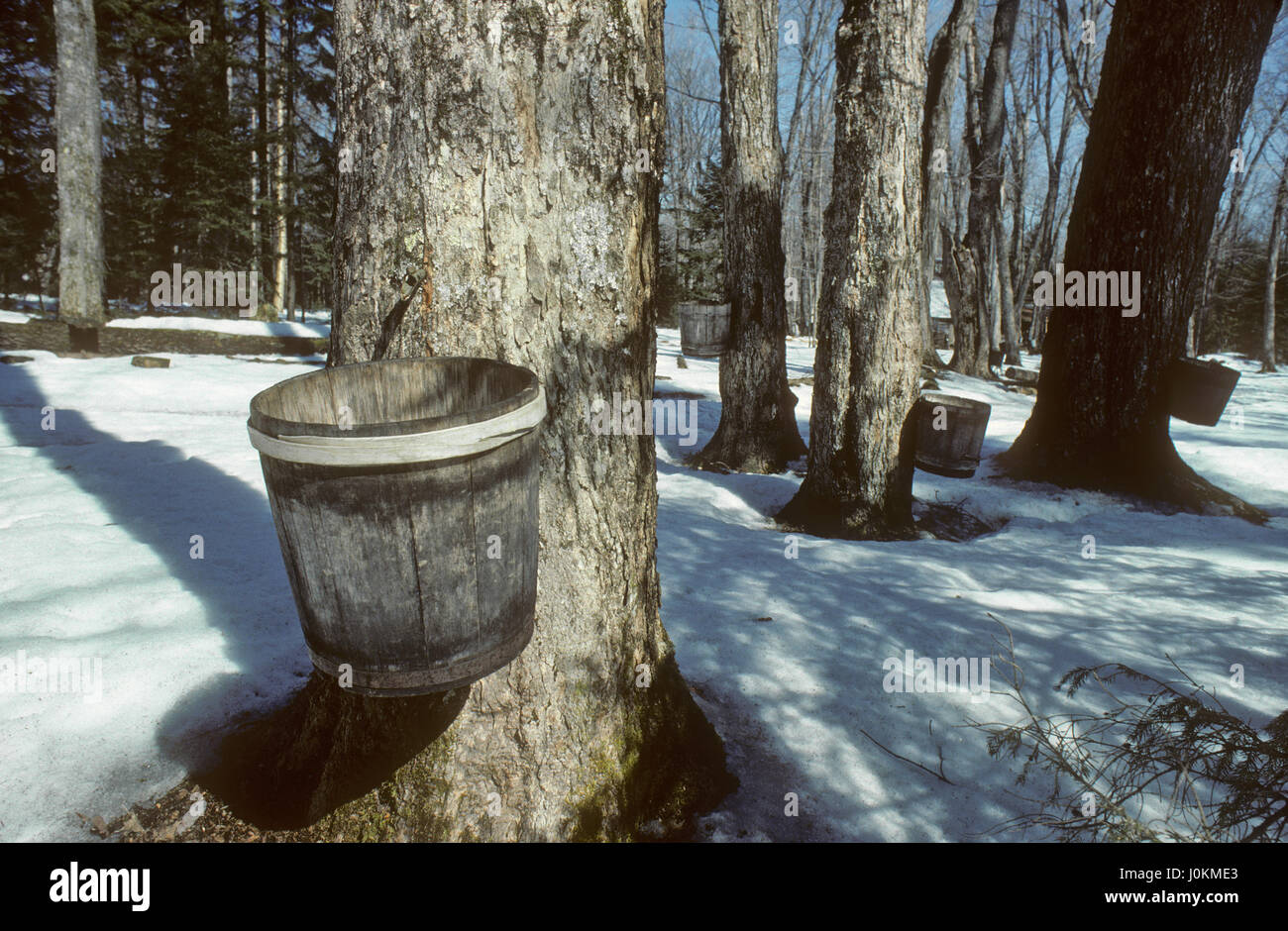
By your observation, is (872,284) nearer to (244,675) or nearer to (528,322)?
(528,322)

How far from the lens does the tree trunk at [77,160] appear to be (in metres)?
9.83

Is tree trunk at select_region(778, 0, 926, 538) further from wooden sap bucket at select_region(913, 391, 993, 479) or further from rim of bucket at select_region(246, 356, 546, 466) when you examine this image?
rim of bucket at select_region(246, 356, 546, 466)

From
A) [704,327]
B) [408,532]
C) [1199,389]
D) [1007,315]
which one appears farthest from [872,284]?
[1007,315]

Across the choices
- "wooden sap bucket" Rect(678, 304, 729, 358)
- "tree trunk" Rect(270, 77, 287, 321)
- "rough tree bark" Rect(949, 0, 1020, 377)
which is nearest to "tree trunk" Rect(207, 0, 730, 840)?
"wooden sap bucket" Rect(678, 304, 729, 358)

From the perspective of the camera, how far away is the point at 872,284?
4695mm

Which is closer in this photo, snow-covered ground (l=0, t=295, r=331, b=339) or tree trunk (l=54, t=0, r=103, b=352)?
tree trunk (l=54, t=0, r=103, b=352)

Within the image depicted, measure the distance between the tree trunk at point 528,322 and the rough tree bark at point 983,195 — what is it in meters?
12.9

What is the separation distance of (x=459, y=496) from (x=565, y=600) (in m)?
0.62

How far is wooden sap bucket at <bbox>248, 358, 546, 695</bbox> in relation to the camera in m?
1.31

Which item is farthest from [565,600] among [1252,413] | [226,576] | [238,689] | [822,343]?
[1252,413]

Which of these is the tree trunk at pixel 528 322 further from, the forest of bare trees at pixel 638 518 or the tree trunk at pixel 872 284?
the tree trunk at pixel 872 284

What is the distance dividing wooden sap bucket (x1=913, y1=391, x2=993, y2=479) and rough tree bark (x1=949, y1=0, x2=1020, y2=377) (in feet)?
31.3

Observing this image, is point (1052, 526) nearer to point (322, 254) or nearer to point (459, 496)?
point (459, 496)

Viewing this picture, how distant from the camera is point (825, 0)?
22312 millimetres
